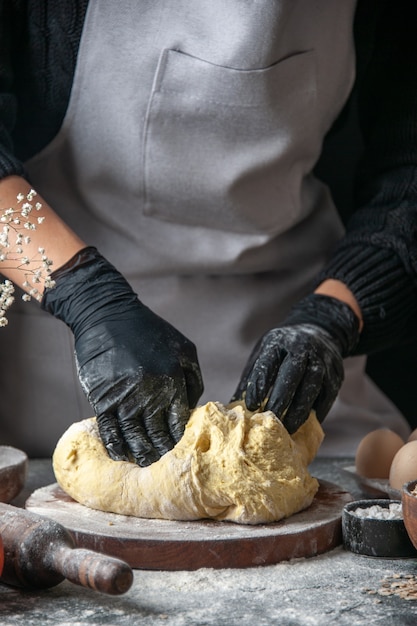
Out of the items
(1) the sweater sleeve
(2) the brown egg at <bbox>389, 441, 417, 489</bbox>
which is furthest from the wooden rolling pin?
(1) the sweater sleeve

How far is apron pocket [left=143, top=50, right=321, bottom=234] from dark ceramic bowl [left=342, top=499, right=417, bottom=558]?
83cm

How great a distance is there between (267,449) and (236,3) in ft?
3.04

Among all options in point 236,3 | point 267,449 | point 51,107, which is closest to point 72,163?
point 51,107

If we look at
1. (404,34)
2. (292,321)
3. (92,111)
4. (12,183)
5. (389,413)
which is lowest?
(389,413)

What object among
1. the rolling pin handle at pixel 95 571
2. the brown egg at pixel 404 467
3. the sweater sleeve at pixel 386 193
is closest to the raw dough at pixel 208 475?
the brown egg at pixel 404 467

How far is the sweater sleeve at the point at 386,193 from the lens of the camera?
78.4 inches

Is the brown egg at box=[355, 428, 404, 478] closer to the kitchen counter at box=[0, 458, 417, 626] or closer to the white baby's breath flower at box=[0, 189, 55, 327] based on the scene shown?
the kitchen counter at box=[0, 458, 417, 626]

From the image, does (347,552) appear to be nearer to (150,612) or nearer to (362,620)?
(362,620)

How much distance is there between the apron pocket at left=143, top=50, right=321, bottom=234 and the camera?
186cm

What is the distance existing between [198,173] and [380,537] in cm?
91

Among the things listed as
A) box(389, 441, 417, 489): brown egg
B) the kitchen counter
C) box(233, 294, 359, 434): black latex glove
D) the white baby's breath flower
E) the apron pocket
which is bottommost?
the kitchen counter

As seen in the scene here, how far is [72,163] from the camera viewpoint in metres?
1.98

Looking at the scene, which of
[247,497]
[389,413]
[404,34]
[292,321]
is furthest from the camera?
[389,413]

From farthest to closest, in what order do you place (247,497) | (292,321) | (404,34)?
(404,34)
(292,321)
(247,497)
